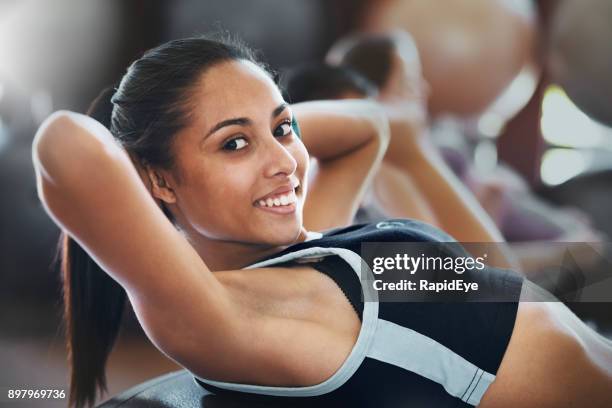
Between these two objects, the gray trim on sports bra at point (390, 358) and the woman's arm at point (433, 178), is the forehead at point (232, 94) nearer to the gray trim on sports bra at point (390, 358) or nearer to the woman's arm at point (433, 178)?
the gray trim on sports bra at point (390, 358)

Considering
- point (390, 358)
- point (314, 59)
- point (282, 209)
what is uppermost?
point (314, 59)

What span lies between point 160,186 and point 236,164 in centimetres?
7

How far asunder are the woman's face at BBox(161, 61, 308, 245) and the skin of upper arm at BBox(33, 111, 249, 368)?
0.10m

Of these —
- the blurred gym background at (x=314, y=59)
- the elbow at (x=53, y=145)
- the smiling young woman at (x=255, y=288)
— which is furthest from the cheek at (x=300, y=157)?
the elbow at (x=53, y=145)

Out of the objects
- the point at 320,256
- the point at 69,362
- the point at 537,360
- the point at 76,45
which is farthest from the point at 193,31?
the point at 537,360

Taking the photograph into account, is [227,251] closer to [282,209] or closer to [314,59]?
[282,209]

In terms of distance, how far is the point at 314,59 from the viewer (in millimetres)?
959

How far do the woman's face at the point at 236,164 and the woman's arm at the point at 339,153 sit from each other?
89 millimetres

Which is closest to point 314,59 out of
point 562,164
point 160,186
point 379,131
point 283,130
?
point 379,131

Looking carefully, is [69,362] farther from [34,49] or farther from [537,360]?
[537,360]

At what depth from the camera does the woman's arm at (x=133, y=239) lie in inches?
22.0

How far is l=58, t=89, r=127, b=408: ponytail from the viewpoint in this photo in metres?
0.72

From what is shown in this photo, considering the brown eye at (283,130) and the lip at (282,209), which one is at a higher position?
the brown eye at (283,130)

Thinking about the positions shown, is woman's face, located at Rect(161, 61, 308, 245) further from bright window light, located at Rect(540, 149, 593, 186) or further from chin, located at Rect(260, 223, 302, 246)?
bright window light, located at Rect(540, 149, 593, 186)
